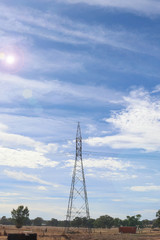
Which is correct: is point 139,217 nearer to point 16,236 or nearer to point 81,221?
point 81,221

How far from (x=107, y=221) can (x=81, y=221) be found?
1932 inches

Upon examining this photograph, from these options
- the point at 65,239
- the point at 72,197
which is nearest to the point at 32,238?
the point at 65,239

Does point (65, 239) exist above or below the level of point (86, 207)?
below

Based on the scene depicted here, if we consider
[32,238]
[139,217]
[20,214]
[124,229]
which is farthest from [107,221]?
[32,238]

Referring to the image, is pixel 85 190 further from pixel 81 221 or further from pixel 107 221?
pixel 107 221

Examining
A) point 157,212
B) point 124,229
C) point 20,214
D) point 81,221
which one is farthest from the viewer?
point 81,221

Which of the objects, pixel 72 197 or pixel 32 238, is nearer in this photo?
pixel 32 238

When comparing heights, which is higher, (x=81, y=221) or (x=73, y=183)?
(x=73, y=183)

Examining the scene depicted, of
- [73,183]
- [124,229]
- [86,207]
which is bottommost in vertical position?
[124,229]

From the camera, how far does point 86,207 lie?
5553 cm

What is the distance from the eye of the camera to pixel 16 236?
31062mm

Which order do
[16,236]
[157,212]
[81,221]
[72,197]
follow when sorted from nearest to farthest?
1. [16,236]
2. [72,197]
3. [157,212]
4. [81,221]

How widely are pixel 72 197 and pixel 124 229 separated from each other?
5375cm

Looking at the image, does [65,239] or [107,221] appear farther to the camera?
[107,221]
